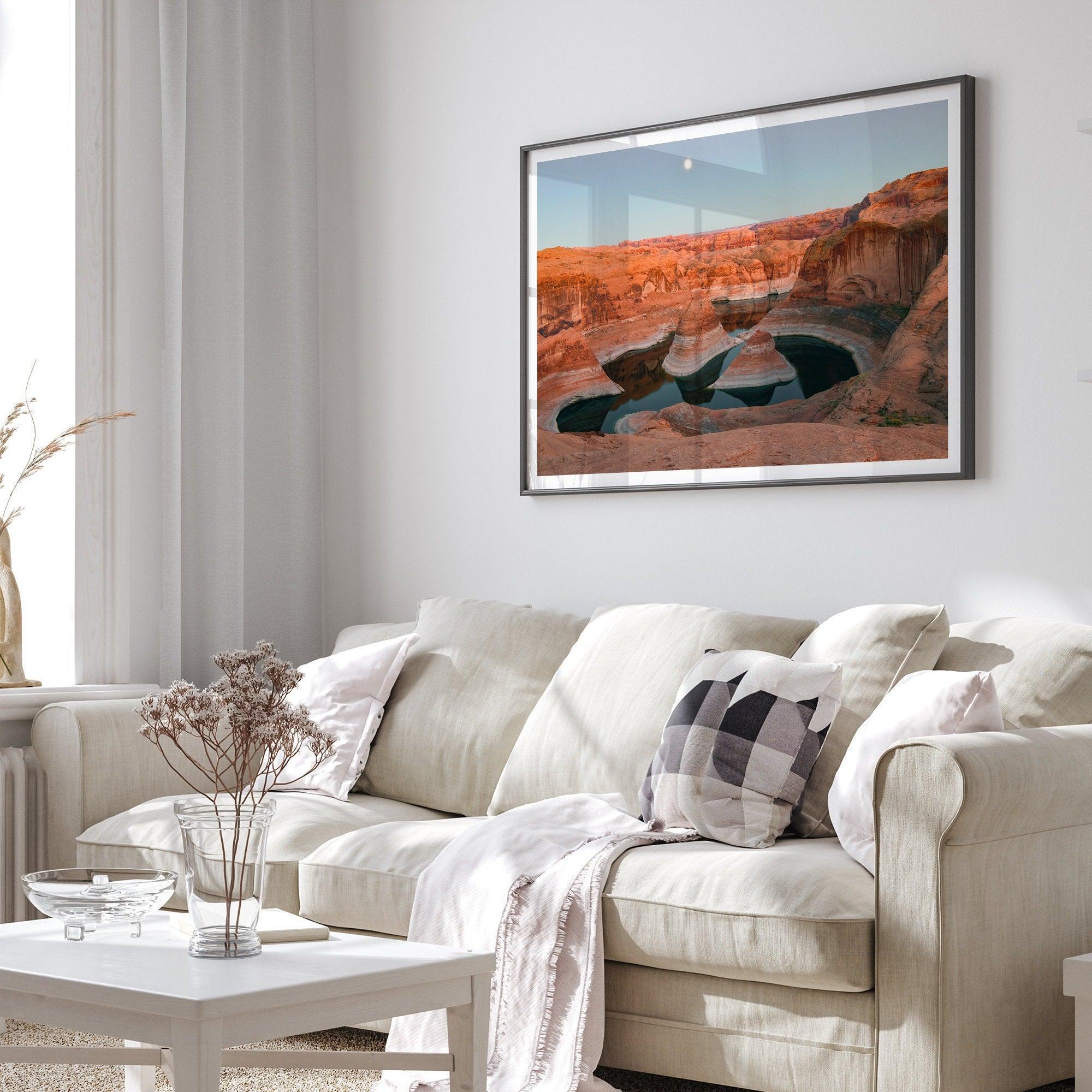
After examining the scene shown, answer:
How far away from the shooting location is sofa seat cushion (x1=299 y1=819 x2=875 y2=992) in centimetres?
243

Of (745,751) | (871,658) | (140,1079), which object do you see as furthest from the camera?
(871,658)

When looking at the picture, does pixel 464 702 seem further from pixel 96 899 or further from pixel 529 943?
pixel 96 899

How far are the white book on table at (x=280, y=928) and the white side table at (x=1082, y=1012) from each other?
1179 millimetres

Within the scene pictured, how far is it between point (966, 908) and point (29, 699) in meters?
2.36

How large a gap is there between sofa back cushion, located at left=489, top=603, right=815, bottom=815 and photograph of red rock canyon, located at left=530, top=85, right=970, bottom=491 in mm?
532

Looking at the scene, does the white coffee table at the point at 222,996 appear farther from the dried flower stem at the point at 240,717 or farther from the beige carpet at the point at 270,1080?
the beige carpet at the point at 270,1080

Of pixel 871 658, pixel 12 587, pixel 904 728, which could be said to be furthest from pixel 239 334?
pixel 904 728

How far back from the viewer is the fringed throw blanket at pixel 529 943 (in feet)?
8.59

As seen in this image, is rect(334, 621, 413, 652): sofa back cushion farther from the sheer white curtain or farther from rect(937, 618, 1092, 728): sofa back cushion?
rect(937, 618, 1092, 728): sofa back cushion

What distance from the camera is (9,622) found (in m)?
3.90

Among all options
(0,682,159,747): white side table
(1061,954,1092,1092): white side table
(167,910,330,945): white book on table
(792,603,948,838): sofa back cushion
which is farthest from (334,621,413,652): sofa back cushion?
(1061,954,1092,1092): white side table

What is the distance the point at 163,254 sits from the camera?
4277mm

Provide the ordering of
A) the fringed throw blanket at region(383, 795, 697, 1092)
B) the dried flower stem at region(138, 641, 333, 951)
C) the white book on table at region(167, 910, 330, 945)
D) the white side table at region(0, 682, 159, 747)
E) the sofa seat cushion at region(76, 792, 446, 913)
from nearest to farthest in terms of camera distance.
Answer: the dried flower stem at region(138, 641, 333, 951) → the white book on table at region(167, 910, 330, 945) → the fringed throw blanket at region(383, 795, 697, 1092) → the sofa seat cushion at region(76, 792, 446, 913) → the white side table at region(0, 682, 159, 747)

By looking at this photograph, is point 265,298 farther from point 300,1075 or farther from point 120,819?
point 300,1075
